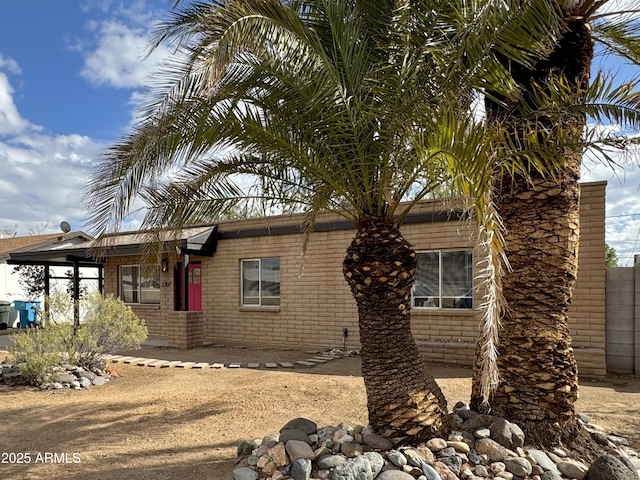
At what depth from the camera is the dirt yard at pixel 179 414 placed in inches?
173

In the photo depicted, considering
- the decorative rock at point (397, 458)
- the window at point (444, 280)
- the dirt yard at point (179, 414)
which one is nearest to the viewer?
the decorative rock at point (397, 458)

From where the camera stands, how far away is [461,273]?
9.97m

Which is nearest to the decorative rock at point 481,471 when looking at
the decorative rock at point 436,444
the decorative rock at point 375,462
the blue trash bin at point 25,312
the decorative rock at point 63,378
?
the decorative rock at point 436,444

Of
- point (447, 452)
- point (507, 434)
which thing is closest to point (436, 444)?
point (447, 452)

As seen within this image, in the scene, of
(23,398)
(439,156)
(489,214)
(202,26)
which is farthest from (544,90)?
(23,398)

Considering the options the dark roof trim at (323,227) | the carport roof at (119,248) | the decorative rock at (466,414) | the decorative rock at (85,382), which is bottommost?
the decorative rock at (85,382)

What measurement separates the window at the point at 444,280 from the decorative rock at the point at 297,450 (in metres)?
6.58

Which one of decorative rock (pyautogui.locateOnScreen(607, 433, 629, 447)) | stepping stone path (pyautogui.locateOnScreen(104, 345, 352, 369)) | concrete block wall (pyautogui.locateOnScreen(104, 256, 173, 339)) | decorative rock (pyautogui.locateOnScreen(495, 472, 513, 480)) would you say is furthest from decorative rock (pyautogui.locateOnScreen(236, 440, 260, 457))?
concrete block wall (pyautogui.locateOnScreen(104, 256, 173, 339))

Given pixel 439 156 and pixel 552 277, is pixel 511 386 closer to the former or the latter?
pixel 552 277

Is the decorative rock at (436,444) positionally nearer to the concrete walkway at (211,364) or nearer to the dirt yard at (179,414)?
the dirt yard at (179,414)

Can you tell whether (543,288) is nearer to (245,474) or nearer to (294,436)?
(294,436)

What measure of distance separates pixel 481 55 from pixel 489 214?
1.39 m

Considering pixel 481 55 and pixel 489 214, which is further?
pixel 481 55

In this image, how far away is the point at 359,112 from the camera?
4.02 metres
